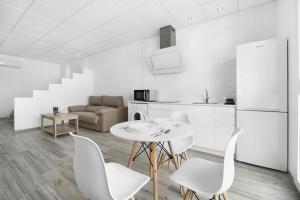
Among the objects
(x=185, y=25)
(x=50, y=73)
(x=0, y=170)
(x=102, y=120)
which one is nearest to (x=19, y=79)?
(x=50, y=73)

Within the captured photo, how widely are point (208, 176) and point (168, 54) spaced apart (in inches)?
116

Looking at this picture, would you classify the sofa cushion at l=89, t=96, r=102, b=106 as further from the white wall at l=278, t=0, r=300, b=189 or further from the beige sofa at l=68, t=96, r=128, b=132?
the white wall at l=278, t=0, r=300, b=189

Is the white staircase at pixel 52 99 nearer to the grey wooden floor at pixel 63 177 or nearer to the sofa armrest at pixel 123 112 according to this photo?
the grey wooden floor at pixel 63 177

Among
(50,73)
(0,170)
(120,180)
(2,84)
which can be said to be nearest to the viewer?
(120,180)

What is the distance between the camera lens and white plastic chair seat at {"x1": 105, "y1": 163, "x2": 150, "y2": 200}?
37.2 inches

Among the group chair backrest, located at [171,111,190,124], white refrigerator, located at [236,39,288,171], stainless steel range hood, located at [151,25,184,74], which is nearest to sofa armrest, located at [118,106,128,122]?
stainless steel range hood, located at [151,25,184,74]

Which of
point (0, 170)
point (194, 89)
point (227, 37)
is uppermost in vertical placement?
point (227, 37)

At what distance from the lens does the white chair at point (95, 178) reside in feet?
2.72

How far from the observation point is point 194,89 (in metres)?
3.46

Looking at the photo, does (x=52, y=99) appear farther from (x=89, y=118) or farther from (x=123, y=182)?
(x=123, y=182)

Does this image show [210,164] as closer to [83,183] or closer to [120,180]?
[120,180]

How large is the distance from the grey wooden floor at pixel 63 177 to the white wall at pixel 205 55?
1530 mm

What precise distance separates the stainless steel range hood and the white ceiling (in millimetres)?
196

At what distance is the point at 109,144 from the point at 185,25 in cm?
335
